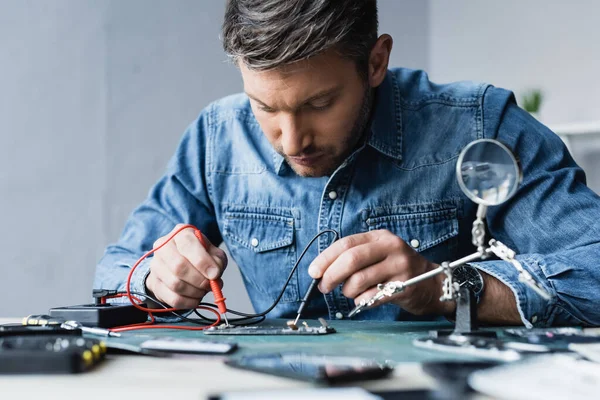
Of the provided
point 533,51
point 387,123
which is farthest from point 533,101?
point 387,123

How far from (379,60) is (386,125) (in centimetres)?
16

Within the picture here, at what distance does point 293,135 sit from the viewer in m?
1.38

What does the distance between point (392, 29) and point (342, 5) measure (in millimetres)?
2441

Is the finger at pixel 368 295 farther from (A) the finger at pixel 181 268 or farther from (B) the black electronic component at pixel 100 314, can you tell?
(B) the black electronic component at pixel 100 314

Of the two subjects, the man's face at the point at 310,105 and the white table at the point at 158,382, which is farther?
the man's face at the point at 310,105

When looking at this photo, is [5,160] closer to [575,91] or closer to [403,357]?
[403,357]

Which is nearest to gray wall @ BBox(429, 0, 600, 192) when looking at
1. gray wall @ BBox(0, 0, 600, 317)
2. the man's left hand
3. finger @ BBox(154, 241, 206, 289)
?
gray wall @ BBox(0, 0, 600, 317)

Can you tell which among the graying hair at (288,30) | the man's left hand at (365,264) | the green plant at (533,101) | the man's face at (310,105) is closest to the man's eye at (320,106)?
the man's face at (310,105)

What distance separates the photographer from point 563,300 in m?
1.30

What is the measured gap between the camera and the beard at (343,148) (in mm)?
1488

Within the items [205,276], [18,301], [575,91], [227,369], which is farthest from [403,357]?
[575,91]

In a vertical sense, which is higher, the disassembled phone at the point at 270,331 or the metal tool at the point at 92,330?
the metal tool at the point at 92,330

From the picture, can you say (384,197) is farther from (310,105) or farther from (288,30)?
(288,30)

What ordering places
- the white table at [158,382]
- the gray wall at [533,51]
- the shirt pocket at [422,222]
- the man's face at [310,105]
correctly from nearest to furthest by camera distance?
the white table at [158,382] < the man's face at [310,105] < the shirt pocket at [422,222] < the gray wall at [533,51]
